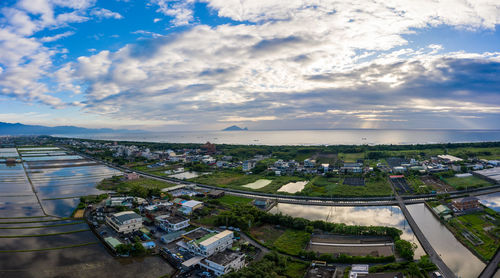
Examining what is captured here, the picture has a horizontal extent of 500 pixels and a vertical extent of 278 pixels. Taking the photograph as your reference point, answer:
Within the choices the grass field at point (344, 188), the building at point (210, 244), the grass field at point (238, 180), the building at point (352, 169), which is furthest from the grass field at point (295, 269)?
the building at point (352, 169)

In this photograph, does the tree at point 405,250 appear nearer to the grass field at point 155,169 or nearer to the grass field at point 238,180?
the grass field at point 238,180

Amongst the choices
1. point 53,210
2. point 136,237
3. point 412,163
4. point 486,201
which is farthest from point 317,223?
point 412,163

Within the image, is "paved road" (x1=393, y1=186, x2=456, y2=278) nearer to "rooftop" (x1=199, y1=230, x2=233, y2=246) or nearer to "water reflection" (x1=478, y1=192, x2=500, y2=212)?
"water reflection" (x1=478, y1=192, x2=500, y2=212)

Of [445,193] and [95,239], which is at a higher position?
[445,193]

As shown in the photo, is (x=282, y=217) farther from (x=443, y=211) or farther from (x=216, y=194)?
(x=443, y=211)

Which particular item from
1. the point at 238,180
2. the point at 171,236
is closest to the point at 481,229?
the point at 171,236

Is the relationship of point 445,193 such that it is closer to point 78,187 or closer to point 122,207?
point 122,207
